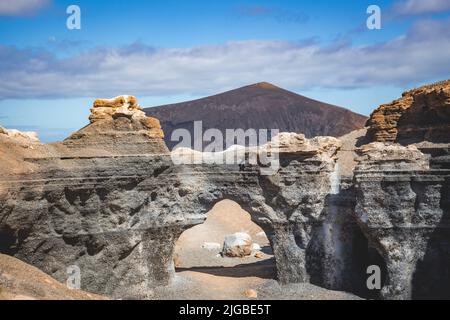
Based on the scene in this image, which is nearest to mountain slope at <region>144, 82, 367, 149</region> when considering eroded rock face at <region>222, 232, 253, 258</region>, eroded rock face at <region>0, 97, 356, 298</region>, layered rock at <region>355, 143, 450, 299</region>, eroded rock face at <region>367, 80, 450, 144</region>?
eroded rock face at <region>222, 232, 253, 258</region>

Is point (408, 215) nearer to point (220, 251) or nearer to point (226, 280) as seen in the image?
point (226, 280)

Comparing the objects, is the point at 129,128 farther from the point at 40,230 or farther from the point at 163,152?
the point at 40,230

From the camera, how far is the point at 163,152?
2197cm

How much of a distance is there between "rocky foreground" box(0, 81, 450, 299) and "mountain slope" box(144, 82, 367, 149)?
104 feet

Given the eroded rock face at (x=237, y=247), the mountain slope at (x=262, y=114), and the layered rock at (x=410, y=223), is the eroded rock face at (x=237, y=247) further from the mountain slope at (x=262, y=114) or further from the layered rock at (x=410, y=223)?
the mountain slope at (x=262, y=114)

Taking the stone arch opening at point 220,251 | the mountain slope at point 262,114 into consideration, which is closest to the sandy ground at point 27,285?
the stone arch opening at point 220,251

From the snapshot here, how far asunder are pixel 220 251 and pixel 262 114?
29.0 metres

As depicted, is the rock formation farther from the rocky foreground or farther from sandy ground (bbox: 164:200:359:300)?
sandy ground (bbox: 164:200:359:300)

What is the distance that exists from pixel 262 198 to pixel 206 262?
7111mm

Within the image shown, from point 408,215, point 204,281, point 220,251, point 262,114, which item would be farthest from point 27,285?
point 262,114

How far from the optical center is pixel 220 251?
103ft

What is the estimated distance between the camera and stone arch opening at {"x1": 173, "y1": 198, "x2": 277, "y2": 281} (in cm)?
2497

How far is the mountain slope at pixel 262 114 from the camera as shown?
5600 cm

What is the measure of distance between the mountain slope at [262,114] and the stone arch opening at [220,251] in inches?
623
